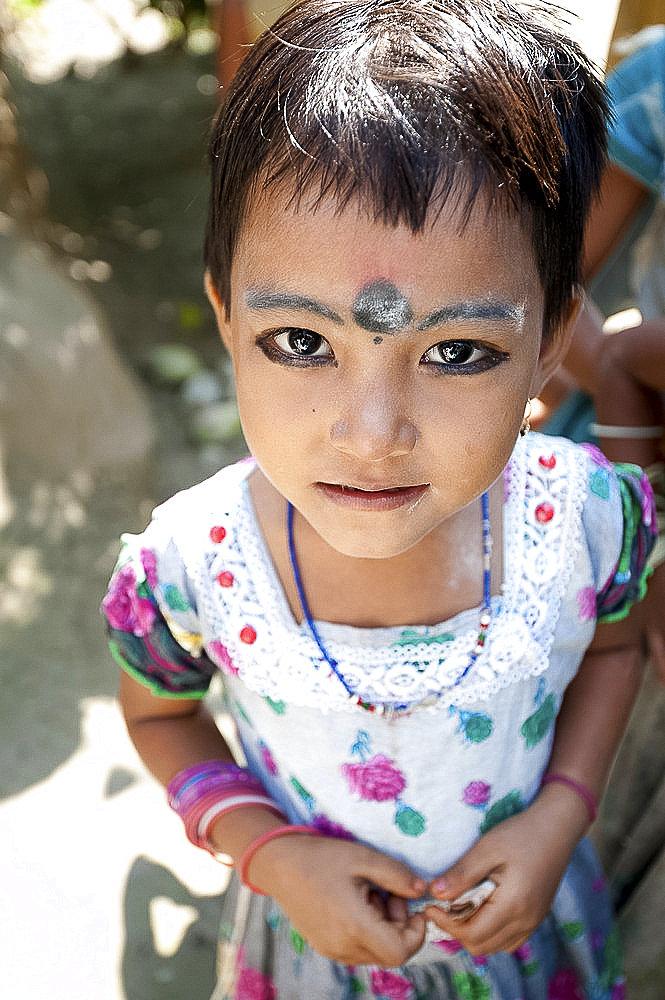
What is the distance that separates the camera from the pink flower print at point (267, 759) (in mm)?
1249

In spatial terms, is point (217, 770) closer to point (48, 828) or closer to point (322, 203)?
point (322, 203)

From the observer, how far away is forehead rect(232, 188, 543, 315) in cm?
84

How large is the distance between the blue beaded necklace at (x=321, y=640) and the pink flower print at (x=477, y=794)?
0.17 m

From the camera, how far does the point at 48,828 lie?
210cm

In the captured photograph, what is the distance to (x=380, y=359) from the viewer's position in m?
0.86

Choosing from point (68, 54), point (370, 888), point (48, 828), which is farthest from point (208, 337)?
point (370, 888)

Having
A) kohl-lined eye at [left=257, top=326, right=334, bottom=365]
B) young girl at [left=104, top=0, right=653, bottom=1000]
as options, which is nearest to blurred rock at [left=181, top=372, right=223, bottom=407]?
young girl at [left=104, top=0, right=653, bottom=1000]

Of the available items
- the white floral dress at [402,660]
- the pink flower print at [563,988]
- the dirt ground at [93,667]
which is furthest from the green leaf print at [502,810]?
the dirt ground at [93,667]

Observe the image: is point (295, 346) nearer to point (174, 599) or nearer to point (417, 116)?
point (417, 116)

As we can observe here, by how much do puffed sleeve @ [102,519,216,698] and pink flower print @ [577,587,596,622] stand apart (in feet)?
1.60

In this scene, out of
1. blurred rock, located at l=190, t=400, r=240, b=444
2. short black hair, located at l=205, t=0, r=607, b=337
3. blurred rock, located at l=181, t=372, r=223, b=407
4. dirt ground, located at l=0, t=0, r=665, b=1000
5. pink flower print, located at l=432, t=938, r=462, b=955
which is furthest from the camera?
blurred rock, located at l=181, t=372, r=223, b=407

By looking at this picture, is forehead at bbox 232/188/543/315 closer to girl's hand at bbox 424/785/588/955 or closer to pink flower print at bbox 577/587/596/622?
pink flower print at bbox 577/587/596/622

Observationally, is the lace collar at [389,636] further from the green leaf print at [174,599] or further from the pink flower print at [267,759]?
the pink flower print at [267,759]

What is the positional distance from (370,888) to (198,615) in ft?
1.39
